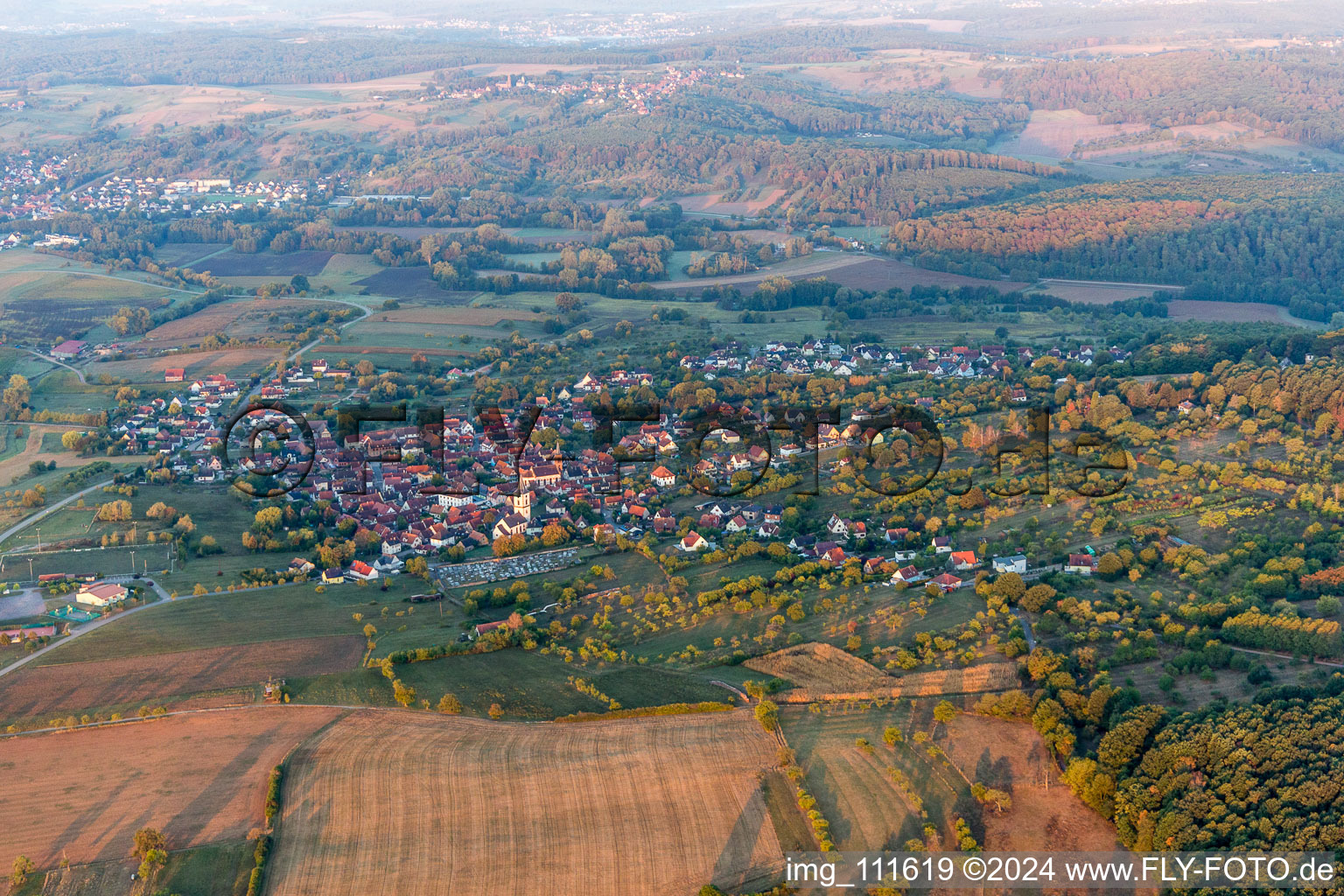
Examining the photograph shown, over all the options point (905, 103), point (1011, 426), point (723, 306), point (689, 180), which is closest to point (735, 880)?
point (1011, 426)

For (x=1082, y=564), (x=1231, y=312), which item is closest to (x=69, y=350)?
(x=1082, y=564)

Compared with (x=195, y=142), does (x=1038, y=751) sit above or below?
below

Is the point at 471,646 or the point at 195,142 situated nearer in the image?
the point at 471,646

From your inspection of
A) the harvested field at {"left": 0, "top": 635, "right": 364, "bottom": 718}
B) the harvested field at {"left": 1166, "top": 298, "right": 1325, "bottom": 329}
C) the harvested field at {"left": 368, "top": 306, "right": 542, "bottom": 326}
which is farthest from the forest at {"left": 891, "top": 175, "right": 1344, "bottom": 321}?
the harvested field at {"left": 0, "top": 635, "right": 364, "bottom": 718}

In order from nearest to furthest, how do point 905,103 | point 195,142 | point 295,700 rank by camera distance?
1. point 295,700
2. point 195,142
3. point 905,103

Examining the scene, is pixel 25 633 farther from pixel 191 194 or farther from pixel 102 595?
pixel 191 194

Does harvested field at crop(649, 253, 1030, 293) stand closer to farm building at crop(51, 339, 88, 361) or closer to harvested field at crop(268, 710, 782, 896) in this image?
farm building at crop(51, 339, 88, 361)

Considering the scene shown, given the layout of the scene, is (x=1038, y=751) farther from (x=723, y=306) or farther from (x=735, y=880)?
(x=723, y=306)
